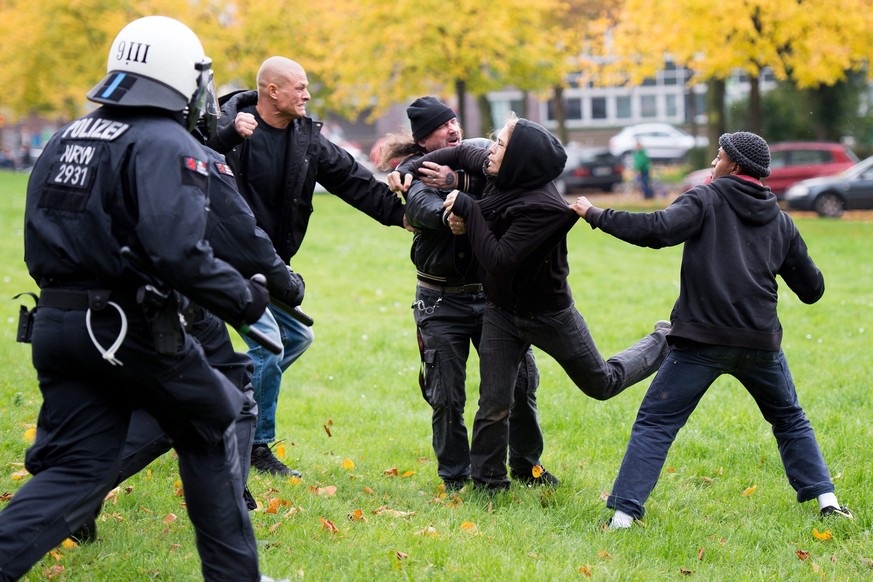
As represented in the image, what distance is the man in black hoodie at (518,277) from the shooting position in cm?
505

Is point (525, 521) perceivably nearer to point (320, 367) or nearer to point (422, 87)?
point (320, 367)

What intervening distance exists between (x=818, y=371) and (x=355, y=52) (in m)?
21.0

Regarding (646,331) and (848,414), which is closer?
(848,414)

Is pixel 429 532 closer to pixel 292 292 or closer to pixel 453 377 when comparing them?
pixel 453 377

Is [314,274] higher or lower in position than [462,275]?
lower

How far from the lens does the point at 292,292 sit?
4.61 metres

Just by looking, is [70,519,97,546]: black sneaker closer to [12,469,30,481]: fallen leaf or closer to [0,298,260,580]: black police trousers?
[0,298,260,580]: black police trousers

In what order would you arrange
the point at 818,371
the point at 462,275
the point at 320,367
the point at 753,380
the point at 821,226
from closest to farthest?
1. the point at 753,380
2. the point at 462,275
3. the point at 818,371
4. the point at 320,367
5. the point at 821,226

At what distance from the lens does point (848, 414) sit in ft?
23.7

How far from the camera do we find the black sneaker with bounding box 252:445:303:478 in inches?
233

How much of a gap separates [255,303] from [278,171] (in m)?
2.12

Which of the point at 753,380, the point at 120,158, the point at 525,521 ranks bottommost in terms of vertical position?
A: the point at 525,521

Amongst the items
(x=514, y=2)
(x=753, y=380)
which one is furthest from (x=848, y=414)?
(x=514, y=2)

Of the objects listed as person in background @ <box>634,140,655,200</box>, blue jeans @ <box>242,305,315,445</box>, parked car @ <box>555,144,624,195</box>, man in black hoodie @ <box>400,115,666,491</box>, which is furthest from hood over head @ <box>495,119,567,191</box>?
parked car @ <box>555,144,624,195</box>
